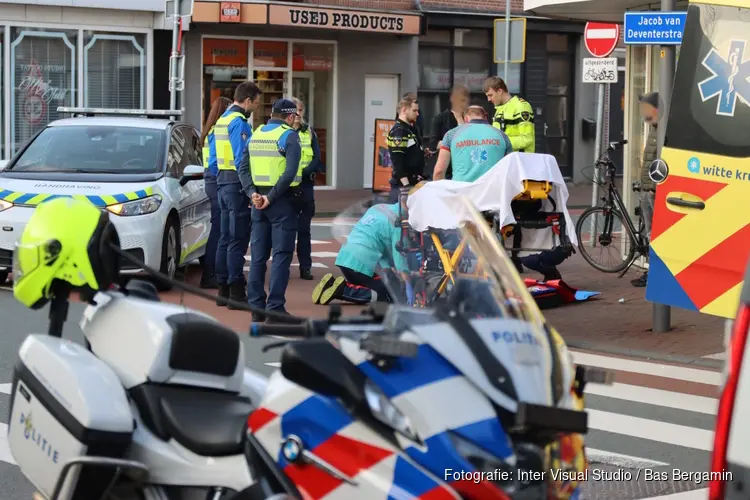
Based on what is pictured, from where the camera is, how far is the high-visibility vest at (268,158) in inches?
422

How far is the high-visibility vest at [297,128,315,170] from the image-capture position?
46.0ft

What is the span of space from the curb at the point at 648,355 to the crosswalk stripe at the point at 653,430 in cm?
184

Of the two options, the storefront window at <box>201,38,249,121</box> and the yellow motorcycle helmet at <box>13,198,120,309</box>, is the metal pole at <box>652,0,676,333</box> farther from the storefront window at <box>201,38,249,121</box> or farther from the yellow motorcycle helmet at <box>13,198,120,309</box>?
the storefront window at <box>201,38,249,121</box>

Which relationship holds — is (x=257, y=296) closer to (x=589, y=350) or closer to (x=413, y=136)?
(x=589, y=350)

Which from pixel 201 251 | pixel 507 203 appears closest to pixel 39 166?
pixel 201 251

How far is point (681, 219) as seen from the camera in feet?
27.6

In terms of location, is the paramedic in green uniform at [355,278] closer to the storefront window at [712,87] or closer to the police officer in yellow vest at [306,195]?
the police officer in yellow vest at [306,195]

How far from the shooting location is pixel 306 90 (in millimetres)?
28953

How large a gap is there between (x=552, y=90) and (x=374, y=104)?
570 cm

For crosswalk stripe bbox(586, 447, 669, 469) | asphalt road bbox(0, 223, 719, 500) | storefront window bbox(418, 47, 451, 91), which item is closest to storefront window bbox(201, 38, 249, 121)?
storefront window bbox(418, 47, 451, 91)

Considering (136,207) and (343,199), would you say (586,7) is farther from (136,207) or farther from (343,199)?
(343,199)

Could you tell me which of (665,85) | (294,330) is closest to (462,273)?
(294,330)

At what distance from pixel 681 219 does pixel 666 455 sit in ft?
6.49

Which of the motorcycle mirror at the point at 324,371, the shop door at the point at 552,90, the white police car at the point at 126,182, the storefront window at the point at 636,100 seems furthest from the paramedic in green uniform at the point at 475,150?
the shop door at the point at 552,90
